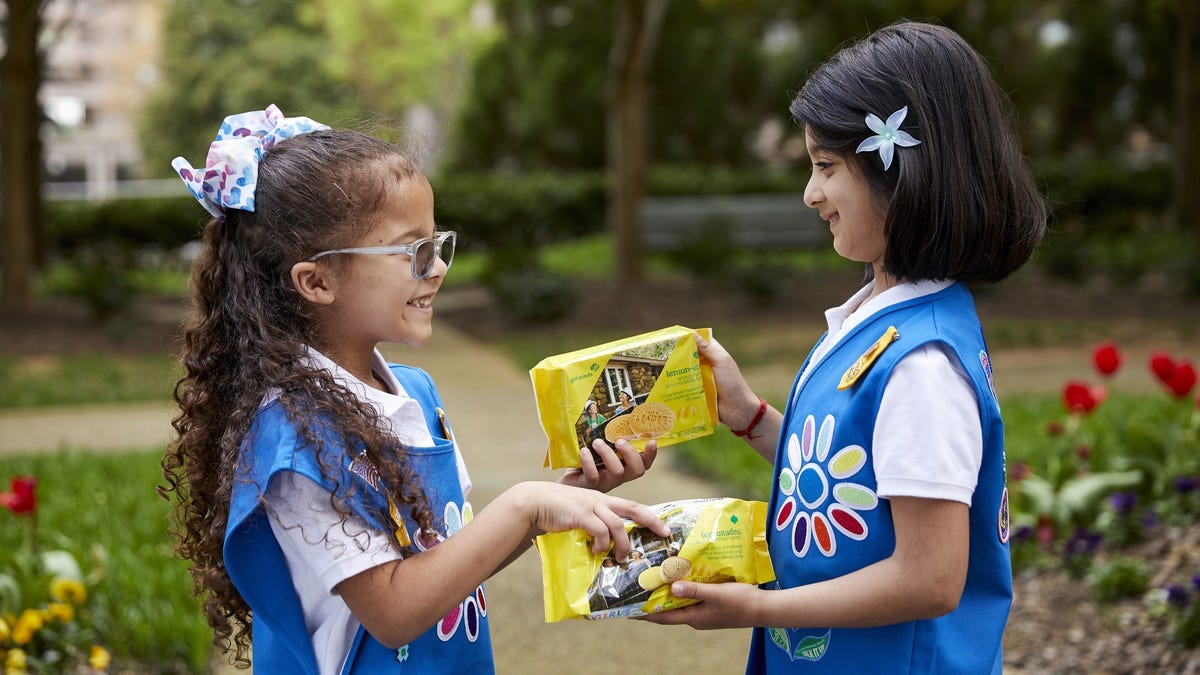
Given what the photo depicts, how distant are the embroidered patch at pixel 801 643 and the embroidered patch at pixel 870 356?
0.38 meters

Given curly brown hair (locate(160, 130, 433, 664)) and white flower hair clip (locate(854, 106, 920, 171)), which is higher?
white flower hair clip (locate(854, 106, 920, 171))

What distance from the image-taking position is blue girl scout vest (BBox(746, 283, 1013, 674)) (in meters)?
1.65

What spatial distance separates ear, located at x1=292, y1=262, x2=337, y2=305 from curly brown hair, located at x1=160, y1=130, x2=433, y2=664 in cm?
2

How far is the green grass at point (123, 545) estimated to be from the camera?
12.1ft

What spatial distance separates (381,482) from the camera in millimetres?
1697

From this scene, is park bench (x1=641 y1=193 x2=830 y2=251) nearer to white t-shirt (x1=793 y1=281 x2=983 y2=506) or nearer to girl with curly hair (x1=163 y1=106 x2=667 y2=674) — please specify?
girl with curly hair (x1=163 y1=106 x2=667 y2=674)

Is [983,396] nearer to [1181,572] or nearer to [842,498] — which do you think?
[842,498]

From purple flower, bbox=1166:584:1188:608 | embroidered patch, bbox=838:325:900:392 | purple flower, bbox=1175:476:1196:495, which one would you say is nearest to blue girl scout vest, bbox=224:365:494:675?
embroidered patch, bbox=838:325:900:392

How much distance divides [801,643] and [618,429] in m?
0.42

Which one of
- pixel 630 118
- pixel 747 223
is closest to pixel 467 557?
pixel 630 118

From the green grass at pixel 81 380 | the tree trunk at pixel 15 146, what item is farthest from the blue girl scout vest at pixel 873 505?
the tree trunk at pixel 15 146

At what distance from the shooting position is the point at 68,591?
3701 millimetres

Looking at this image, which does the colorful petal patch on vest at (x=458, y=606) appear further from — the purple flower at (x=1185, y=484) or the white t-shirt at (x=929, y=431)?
the purple flower at (x=1185, y=484)

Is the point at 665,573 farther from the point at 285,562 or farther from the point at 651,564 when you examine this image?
the point at 285,562
